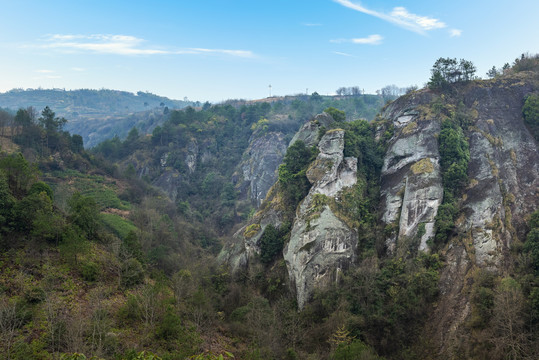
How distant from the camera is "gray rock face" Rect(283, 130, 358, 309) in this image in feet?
98.6

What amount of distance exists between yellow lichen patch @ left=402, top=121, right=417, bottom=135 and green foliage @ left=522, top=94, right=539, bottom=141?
10.7m

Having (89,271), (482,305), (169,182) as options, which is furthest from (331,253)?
Result: (169,182)

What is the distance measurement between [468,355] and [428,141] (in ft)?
67.0

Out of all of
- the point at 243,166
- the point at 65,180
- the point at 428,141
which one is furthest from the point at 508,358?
the point at 243,166

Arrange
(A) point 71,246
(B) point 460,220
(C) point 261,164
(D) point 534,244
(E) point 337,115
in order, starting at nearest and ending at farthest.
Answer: (A) point 71,246, (D) point 534,244, (B) point 460,220, (E) point 337,115, (C) point 261,164

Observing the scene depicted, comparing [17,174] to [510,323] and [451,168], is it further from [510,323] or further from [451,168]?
[451,168]

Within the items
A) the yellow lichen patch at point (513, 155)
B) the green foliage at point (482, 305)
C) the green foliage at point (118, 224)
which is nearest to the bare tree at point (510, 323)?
the green foliage at point (482, 305)

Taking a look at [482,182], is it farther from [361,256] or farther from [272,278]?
[272,278]

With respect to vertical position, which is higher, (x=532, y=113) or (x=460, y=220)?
(x=532, y=113)

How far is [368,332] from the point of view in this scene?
25219mm

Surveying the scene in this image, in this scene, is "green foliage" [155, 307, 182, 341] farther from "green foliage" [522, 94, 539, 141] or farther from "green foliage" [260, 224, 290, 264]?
"green foliage" [522, 94, 539, 141]

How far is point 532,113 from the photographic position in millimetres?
33281

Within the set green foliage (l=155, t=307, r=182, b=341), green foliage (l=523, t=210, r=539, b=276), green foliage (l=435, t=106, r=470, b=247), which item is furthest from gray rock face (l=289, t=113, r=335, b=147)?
green foliage (l=155, t=307, r=182, b=341)

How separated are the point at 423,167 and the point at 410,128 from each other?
6067 millimetres
